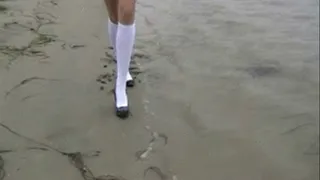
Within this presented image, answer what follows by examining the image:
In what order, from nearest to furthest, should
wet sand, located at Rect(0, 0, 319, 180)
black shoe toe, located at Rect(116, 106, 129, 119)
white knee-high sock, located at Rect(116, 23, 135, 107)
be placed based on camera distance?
1. wet sand, located at Rect(0, 0, 319, 180)
2. white knee-high sock, located at Rect(116, 23, 135, 107)
3. black shoe toe, located at Rect(116, 106, 129, 119)

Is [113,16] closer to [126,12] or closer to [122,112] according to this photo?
[126,12]

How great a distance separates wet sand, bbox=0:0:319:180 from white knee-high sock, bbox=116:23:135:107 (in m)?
0.08

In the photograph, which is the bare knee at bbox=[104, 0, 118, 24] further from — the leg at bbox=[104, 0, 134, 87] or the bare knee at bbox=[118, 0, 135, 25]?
the bare knee at bbox=[118, 0, 135, 25]

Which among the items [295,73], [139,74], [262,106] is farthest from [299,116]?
Result: [139,74]

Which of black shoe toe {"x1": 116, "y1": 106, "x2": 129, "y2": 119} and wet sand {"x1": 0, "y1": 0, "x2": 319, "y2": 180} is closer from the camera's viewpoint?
wet sand {"x1": 0, "y1": 0, "x2": 319, "y2": 180}

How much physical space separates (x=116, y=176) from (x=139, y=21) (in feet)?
4.95

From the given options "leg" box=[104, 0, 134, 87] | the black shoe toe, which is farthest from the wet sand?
"leg" box=[104, 0, 134, 87]

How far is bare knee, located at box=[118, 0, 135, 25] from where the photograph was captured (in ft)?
6.22

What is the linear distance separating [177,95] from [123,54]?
353 millimetres

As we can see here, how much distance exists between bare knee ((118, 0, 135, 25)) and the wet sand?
0.38 metres

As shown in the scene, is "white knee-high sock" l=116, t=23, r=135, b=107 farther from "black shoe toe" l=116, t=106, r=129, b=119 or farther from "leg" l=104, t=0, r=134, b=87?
"leg" l=104, t=0, r=134, b=87

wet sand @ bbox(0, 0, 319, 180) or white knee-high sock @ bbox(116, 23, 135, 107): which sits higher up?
white knee-high sock @ bbox(116, 23, 135, 107)

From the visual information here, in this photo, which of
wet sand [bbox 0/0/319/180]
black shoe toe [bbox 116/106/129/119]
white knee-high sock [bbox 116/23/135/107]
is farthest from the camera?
black shoe toe [bbox 116/106/129/119]

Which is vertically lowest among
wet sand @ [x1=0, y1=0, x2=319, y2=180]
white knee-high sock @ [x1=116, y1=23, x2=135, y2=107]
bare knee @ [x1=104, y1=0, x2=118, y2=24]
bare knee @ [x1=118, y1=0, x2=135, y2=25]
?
wet sand @ [x1=0, y1=0, x2=319, y2=180]
